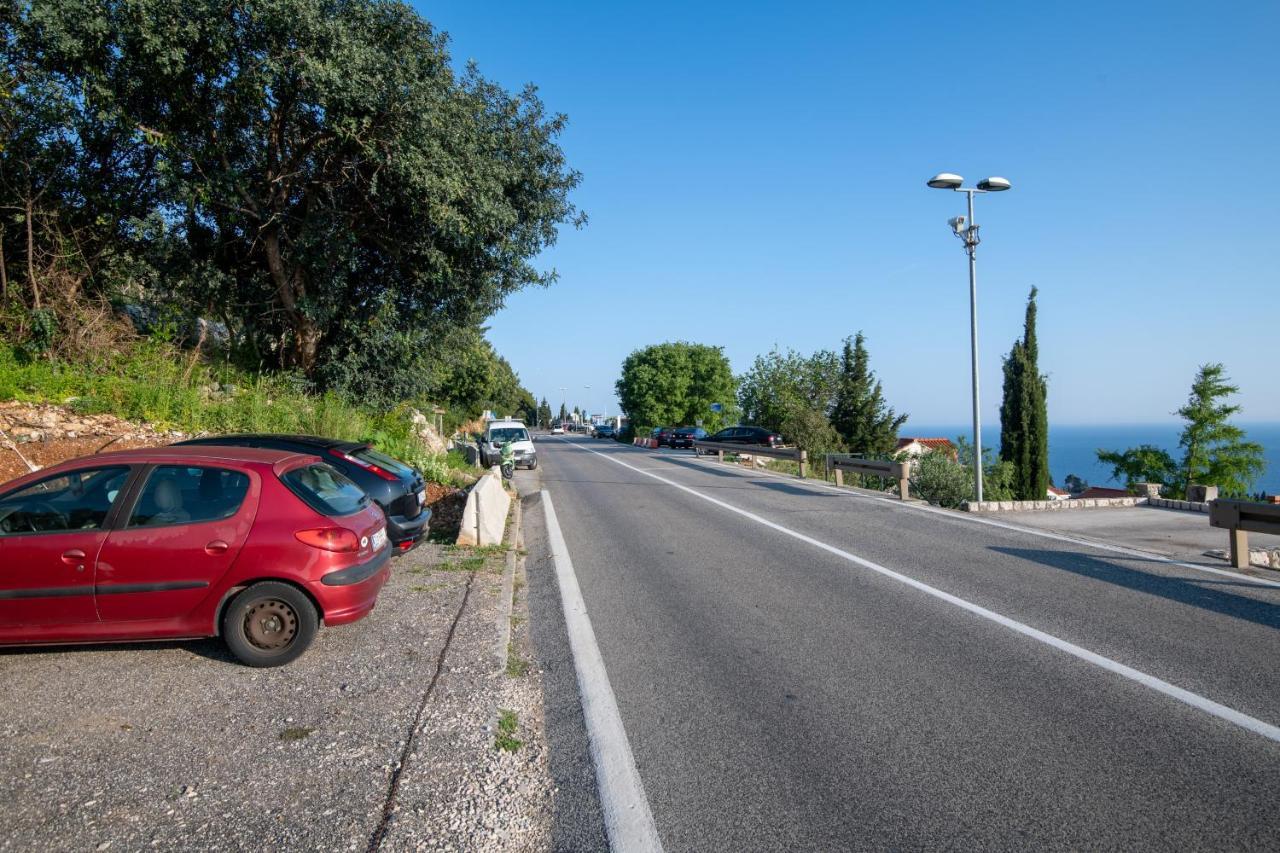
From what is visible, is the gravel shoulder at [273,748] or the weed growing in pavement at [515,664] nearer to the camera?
the gravel shoulder at [273,748]

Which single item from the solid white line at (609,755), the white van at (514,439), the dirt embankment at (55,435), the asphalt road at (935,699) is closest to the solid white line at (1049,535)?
the asphalt road at (935,699)

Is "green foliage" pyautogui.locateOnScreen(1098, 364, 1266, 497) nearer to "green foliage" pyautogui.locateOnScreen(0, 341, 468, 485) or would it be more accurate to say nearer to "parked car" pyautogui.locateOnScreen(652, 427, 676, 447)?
"parked car" pyautogui.locateOnScreen(652, 427, 676, 447)

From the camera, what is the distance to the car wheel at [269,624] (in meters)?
5.25

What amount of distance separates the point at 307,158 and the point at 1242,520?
16.7m

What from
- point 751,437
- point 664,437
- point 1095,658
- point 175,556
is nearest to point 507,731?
point 175,556

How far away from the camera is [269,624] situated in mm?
5371

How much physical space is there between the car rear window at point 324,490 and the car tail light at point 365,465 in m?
2.10

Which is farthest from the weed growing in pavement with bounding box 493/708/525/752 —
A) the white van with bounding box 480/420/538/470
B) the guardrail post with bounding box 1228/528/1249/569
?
the white van with bounding box 480/420/538/470

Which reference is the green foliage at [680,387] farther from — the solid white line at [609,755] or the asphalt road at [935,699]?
the solid white line at [609,755]

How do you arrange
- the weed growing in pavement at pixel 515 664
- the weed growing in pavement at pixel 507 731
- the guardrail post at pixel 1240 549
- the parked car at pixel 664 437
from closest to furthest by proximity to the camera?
the weed growing in pavement at pixel 507 731, the weed growing in pavement at pixel 515 664, the guardrail post at pixel 1240 549, the parked car at pixel 664 437

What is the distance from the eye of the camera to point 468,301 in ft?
59.1

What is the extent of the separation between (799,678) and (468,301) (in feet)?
48.0

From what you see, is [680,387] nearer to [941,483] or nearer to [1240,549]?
[941,483]

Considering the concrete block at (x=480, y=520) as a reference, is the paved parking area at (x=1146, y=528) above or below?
below
